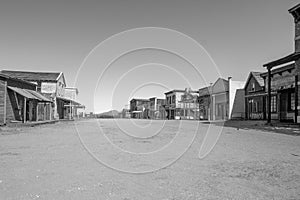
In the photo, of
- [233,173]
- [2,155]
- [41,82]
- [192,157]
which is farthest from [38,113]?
[233,173]

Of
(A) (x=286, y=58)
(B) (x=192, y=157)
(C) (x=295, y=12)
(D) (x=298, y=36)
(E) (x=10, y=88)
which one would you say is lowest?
(B) (x=192, y=157)

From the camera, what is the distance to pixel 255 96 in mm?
37062

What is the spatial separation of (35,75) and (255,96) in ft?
125

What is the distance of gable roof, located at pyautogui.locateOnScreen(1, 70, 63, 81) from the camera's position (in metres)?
47.4

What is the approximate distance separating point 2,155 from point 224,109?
42.5 m

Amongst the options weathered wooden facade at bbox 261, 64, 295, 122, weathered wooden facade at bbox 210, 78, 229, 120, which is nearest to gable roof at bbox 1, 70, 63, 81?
weathered wooden facade at bbox 210, 78, 229, 120

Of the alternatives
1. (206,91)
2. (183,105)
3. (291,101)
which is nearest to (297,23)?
(291,101)

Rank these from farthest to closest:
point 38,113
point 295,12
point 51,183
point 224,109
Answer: point 224,109, point 38,113, point 295,12, point 51,183

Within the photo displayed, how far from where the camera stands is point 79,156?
8.41 meters

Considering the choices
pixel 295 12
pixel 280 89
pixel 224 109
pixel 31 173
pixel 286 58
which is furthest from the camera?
pixel 224 109

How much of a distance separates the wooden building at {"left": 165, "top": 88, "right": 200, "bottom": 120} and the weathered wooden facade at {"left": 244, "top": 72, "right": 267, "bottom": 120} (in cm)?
1885

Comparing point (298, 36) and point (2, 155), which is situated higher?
point (298, 36)

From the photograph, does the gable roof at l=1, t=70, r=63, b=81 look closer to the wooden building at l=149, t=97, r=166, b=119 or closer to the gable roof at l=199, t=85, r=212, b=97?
the gable roof at l=199, t=85, r=212, b=97

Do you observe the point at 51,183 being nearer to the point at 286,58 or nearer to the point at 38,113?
the point at 286,58
